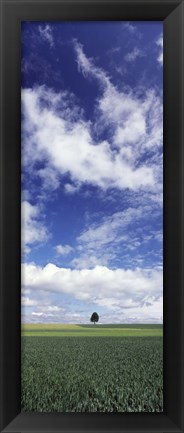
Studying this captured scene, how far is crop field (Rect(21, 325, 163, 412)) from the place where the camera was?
142cm

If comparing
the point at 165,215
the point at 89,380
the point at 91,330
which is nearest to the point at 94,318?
the point at 91,330

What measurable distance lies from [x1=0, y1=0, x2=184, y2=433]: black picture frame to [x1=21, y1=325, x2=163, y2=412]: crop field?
4 cm

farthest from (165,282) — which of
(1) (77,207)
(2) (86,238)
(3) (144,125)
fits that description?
(3) (144,125)

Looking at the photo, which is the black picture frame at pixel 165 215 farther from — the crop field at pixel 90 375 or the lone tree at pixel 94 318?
the lone tree at pixel 94 318

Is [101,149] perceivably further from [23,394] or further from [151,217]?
[23,394]

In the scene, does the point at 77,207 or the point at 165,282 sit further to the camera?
the point at 77,207

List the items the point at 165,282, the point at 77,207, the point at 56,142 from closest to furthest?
the point at 165,282, the point at 56,142, the point at 77,207

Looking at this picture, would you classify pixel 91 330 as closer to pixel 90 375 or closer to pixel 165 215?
pixel 90 375

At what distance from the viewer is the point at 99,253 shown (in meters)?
1.53

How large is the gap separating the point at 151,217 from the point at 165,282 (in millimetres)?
259

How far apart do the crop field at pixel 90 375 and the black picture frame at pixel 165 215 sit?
42mm

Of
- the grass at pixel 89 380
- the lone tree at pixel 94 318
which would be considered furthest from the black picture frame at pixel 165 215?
the lone tree at pixel 94 318

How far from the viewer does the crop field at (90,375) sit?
1.42m

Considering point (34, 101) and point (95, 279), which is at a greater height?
point (34, 101)
